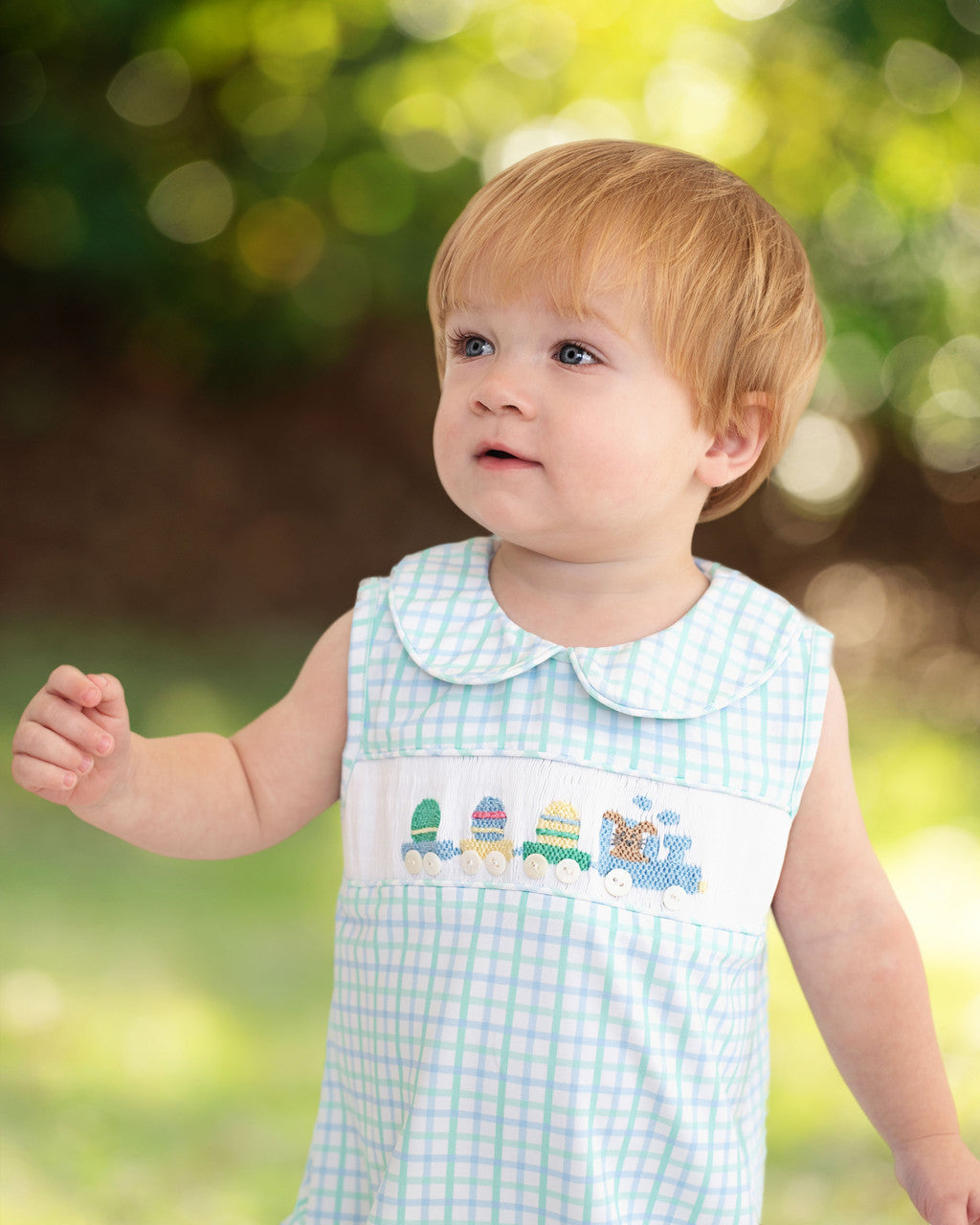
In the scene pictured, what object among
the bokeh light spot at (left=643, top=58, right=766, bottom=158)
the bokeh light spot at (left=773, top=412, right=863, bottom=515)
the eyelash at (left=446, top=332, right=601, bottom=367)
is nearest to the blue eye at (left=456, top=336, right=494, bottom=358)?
the eyelash at (left=446, top=332, right=601, bottom=367)

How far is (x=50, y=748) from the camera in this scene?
31.0 inches

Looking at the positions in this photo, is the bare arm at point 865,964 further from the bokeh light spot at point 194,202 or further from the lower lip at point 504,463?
the bokeh light spot at point 194,202

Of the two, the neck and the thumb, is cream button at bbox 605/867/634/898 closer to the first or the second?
the neck

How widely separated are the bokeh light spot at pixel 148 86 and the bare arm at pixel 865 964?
9.21ft

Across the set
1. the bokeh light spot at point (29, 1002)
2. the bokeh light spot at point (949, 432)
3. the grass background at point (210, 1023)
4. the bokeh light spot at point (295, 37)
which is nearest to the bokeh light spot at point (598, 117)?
the bokeh light spot at point (295, 37)

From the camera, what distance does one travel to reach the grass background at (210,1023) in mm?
1228

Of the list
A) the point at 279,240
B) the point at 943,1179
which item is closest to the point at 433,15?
the point at 279,240

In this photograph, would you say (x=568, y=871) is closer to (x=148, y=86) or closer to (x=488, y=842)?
(x=488, y=842)

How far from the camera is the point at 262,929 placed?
1736mm

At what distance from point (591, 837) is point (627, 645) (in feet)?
0.41

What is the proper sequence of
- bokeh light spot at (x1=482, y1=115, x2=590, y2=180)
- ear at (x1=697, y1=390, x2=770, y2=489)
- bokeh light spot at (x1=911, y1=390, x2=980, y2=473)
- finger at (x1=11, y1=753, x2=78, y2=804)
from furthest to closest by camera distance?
1. bokeh light spot at (x1=911, y1=390, x2=980, y2=473)
2. bokeh light spot at (x1=482, y1=115, x2=590, y2=180)
3. ear at (x1=697, y1=390, x2=770, y2=489)
4. finger at (x1=11, y1=753, x2=78, y2=804)

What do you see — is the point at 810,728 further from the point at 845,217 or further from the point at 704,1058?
the point at 845,217

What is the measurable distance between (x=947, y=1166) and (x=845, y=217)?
283 cm

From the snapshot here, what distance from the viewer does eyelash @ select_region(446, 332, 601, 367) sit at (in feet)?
2.69
